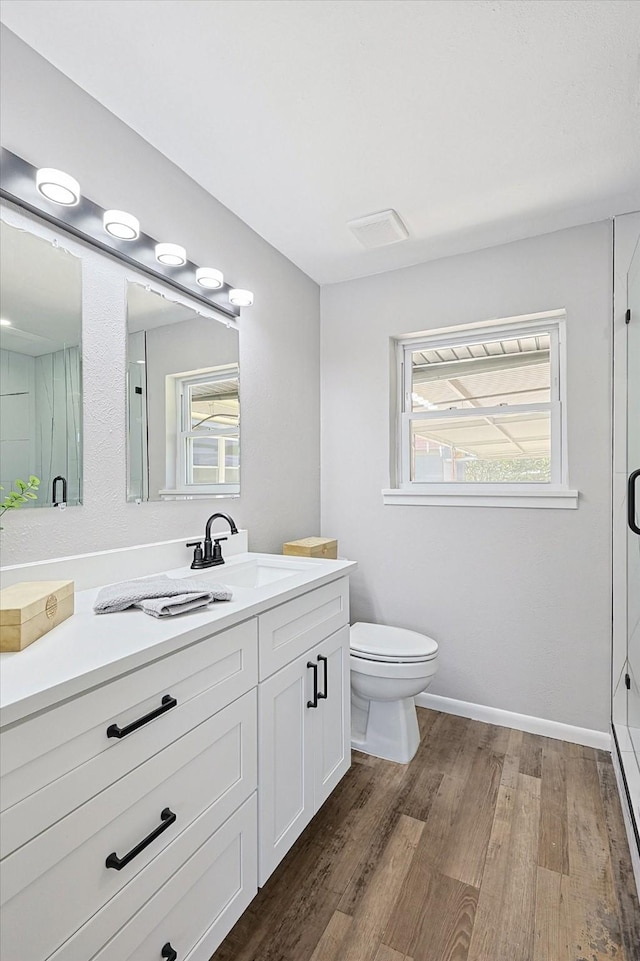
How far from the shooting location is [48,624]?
3.22 feet

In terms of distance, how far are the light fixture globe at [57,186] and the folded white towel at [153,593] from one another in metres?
1.09

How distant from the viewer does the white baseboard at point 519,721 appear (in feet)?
6.82

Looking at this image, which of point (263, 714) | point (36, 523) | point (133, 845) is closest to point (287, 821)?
point (263, 714)

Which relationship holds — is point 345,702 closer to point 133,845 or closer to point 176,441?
point 133,845

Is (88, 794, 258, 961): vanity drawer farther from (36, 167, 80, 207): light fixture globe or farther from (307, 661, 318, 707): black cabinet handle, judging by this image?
(36, 167, 80, 207): light fixture globe

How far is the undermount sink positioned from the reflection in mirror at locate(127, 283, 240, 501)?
33 centimetres

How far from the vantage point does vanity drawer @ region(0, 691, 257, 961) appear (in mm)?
705

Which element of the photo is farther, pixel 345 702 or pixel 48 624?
pixel 345 702

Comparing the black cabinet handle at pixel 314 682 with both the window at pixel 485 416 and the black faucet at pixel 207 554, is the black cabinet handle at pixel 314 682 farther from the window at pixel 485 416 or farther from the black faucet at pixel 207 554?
the window at pixel 485 416

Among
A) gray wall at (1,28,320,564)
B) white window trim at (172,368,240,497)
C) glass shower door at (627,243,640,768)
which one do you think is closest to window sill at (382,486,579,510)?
glass shower door at (627,243,640,768)

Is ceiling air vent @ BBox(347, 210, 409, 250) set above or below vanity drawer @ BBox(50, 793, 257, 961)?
above

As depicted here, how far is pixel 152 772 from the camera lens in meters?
0.92

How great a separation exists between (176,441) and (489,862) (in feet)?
5.81

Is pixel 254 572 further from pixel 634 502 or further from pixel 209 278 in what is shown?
pixel 634 502
